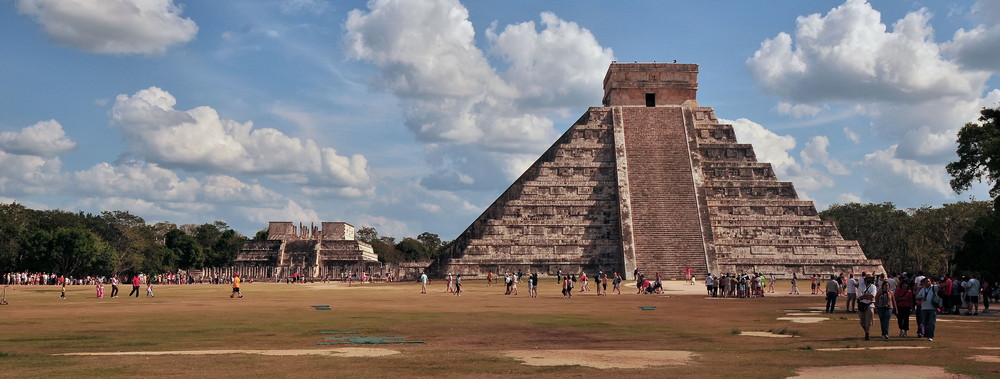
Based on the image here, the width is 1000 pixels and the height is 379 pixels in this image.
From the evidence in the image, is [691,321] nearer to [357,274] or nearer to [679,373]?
[679,373]

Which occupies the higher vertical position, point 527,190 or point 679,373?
point 527,190

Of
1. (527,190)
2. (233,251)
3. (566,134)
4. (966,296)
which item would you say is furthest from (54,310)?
(233,251)

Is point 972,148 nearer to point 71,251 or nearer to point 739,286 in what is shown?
point 739,286

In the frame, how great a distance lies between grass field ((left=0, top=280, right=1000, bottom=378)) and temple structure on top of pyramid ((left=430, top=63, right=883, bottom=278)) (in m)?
24.6

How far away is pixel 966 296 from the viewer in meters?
22.9

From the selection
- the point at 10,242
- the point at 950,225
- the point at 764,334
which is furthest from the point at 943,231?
the point at 10,242

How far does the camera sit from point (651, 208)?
2025 inches

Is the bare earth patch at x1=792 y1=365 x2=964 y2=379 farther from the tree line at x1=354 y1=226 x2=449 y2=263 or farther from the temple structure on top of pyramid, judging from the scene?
the tree line at x1=354 y1=226 x2=449 y2=263

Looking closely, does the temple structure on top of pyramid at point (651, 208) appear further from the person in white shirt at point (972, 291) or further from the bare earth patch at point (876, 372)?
the bare earth patch at point (876, 372)

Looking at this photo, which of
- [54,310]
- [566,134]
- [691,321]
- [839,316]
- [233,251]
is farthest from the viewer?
[233,251]

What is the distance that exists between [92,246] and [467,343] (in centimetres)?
5953

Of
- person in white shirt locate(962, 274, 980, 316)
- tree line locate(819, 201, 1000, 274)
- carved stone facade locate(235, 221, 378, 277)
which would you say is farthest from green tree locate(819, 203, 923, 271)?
person in white shirt locate(962, 274, 980, 316)

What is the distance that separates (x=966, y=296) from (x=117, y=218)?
83.6m

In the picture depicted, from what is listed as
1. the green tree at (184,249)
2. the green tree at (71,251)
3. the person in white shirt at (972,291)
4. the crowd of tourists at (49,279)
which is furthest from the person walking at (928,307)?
the green tree at (184,249)
